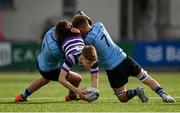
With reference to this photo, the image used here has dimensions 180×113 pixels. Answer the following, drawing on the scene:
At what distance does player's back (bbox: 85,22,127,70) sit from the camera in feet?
42.4

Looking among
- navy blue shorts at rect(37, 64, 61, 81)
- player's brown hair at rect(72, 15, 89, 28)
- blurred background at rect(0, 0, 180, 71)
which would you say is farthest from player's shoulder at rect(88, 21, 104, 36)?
blurred background at rect(0, 0, 180, 71)

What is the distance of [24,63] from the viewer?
3038cm

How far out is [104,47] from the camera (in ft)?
42.6

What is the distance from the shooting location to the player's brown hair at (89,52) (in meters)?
12.3

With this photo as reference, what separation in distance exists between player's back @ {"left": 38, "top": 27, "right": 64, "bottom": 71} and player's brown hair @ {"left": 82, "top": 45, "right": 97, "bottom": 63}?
35.7 inches

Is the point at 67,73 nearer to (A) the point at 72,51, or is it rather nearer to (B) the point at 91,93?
(A) the point at 72,51

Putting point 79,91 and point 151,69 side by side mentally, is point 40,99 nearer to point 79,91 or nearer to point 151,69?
point 79,91

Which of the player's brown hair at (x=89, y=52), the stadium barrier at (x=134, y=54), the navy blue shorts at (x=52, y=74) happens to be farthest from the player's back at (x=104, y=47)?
the stadium barrier at (x=134, y=54)

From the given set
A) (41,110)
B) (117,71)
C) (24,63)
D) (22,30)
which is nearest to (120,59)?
(117,71)

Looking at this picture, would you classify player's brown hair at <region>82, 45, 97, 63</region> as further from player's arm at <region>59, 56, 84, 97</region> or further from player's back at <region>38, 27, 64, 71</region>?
player's back at <region>38, 27, 64, 71</region>

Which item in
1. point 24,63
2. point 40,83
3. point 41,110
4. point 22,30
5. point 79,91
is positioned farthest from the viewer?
point 22,30

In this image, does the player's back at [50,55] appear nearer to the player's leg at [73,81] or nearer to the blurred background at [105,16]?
the player's leg at [73,81]

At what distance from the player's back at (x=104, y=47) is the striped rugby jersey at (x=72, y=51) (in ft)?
0.68

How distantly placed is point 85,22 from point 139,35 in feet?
97.0
